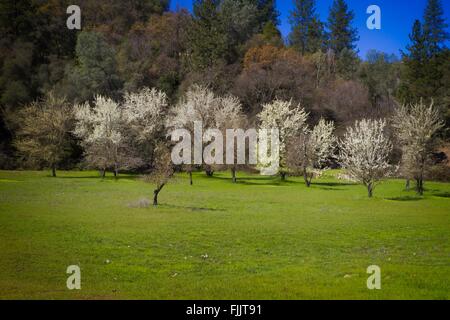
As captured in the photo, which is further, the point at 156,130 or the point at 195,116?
the point at 156,130

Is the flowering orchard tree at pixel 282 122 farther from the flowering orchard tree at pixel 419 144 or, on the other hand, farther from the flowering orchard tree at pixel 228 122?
the flowering orchard tree at pixel 419 144

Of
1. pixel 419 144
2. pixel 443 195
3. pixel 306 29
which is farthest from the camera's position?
pixel 306 29

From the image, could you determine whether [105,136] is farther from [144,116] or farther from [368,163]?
[368,163]

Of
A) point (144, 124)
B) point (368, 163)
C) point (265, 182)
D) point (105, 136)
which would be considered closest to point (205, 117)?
point (144, 124)

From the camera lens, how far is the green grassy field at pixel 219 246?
51.5ft

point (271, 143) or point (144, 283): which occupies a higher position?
point (271, 143)

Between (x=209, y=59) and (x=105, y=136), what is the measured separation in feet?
128

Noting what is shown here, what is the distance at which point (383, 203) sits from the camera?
4091 cm

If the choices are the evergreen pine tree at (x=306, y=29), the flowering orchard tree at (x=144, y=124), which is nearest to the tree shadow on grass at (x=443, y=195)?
the flowering orchard tree at (x=144, y=124)

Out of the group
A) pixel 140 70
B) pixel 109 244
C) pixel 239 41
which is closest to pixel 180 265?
pixel 109 244

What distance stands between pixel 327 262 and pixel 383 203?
76.3ft

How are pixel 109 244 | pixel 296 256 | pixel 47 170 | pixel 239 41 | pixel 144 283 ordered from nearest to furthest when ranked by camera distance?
1. pixel 144 283
2. pixel 296 256
3. pixel 109 244
4. pixel 47 170
5. pixel 239 41

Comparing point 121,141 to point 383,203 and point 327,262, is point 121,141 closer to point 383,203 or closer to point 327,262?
point 383,203

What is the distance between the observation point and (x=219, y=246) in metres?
22.5
